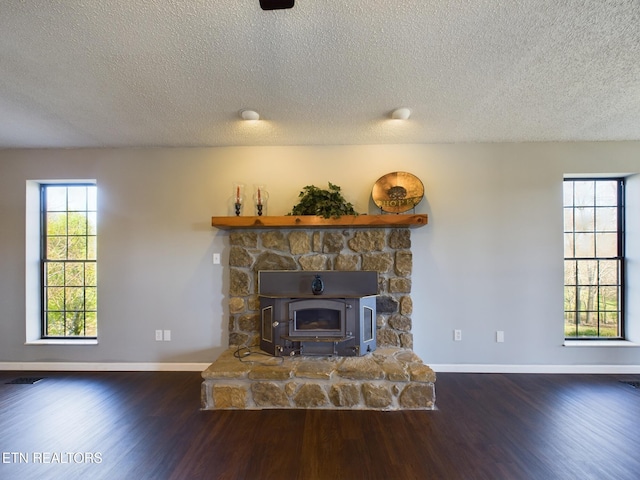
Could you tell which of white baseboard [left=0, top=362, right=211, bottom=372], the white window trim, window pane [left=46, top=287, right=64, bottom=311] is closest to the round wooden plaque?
white baseboard [left=0, top=362, right=211, bottom=372]

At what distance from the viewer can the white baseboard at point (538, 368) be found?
267cm

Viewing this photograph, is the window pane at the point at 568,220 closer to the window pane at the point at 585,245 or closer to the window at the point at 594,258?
the window at the point at 594,258

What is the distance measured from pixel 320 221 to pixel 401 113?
1168 mm

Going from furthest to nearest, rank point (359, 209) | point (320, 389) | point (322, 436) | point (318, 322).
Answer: point (359, 209)
point (318, 322)
point (320, 389)
point (322, 436)

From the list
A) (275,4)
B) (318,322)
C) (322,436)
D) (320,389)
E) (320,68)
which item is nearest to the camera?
(275,4)

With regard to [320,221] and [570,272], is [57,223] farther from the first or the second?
[570,272]

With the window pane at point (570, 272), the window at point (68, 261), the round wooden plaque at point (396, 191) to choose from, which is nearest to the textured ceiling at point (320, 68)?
the round wooden plaque at point (396, 191)

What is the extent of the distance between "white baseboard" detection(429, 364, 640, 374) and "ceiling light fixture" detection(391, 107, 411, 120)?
2482 mm

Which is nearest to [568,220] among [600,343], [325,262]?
[600,343]

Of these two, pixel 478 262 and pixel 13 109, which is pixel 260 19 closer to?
pixel 13 109

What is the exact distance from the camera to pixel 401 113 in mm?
2137

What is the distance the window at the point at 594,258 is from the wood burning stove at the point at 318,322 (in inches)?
91.0

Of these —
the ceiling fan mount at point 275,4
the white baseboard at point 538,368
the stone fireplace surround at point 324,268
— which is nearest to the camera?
the ceiling fan mount at point 275,4

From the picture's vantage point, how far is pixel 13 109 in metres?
2.10
